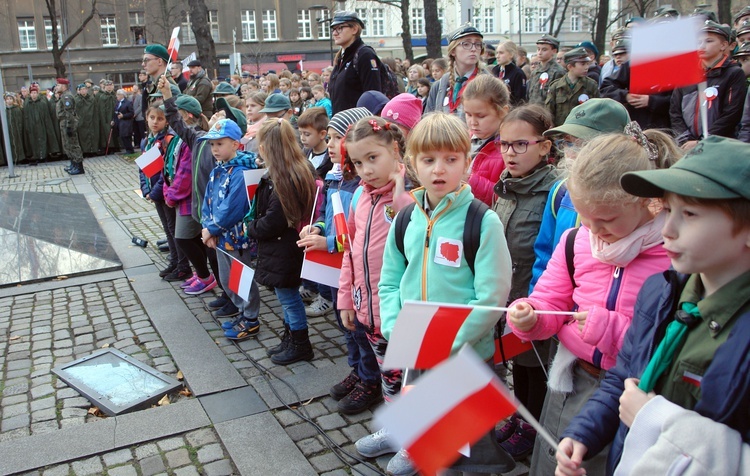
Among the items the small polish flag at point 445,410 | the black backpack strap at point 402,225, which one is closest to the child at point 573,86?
the black backpack strap at point 402,225

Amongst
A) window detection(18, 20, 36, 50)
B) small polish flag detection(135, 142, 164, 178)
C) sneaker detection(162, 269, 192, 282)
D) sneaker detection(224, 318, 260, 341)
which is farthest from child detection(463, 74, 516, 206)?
window detection(18, 20, 36, 50)

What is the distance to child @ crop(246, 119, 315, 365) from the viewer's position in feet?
15.5

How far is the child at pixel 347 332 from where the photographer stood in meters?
4.05

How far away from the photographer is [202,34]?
1947cm

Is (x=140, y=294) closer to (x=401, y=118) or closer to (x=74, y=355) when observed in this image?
(x=74, y=355)

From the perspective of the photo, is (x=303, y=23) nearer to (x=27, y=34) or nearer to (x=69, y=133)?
(x=27, y=34)

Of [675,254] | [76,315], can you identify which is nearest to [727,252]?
[675,254]

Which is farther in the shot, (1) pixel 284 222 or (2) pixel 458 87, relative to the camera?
(2) pixel 458 87

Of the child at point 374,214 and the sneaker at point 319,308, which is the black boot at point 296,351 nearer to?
Answer: the sneaker at point 319,308

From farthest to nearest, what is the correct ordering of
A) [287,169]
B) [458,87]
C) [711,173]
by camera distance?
[458,87], [287,169], [711,173]

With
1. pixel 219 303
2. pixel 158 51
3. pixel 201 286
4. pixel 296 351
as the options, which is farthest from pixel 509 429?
pixel 158 51

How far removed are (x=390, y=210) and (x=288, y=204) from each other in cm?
144

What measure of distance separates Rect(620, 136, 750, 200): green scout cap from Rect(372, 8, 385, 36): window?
193 ft

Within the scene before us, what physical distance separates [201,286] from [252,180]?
2.12 m
